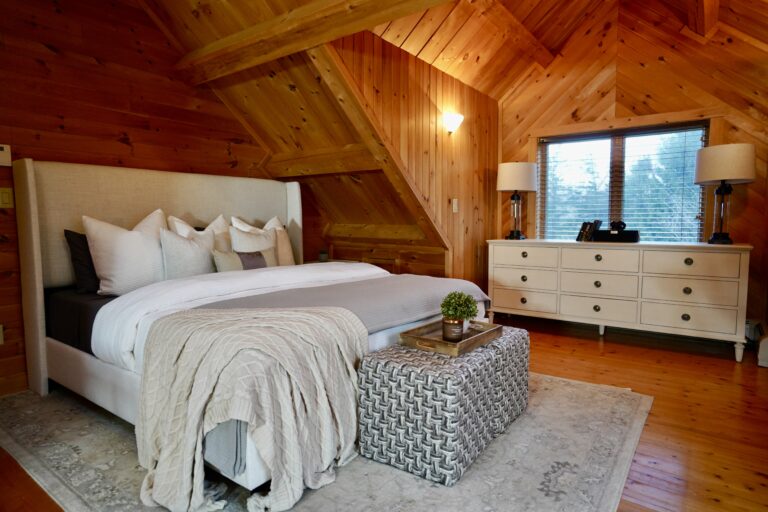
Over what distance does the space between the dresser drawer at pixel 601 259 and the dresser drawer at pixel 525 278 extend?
0.52ft

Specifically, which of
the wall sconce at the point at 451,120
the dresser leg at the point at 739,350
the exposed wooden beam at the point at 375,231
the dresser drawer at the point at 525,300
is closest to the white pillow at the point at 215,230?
the exposed wooden beam at the point at 375,231

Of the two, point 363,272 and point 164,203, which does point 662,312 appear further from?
point 164,203

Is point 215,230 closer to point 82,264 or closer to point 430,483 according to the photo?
point 82,264

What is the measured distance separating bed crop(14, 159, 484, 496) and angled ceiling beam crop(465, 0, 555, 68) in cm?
194

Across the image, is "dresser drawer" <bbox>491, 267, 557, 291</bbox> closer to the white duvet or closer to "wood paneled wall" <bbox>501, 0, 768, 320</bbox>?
"wood paneled wall" <bbox>501, 0, 768, 320</bbox>

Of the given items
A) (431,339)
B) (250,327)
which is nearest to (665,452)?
(431,339)

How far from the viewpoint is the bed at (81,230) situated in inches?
83.3

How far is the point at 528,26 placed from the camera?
12.0ft

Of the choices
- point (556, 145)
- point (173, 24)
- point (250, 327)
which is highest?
point (173, 24)

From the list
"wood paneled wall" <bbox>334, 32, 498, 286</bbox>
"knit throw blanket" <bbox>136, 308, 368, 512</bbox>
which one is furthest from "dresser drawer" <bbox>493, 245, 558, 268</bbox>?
"knit throw blanket" <bbox>136, 308, 368, 512</bbox>

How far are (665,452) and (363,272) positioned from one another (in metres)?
1.89

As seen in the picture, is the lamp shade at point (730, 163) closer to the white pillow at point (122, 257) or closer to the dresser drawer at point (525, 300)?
the dresser drawer at point (525, 300)

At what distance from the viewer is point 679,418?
89.2 inches

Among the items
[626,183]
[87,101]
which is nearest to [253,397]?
[87,101]
